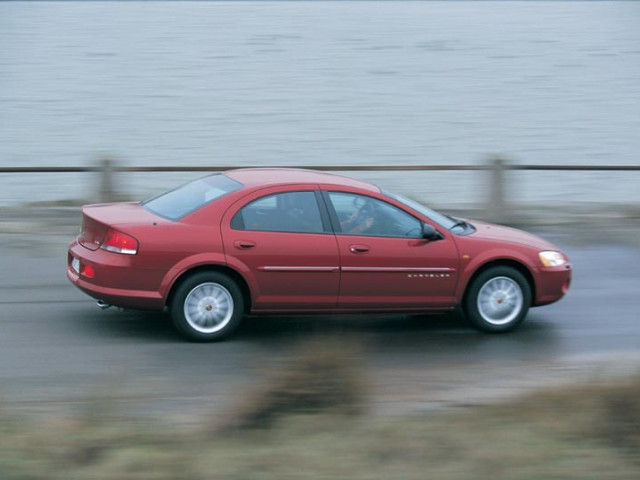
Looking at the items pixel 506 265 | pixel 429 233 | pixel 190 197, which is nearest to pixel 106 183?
pixel 190 197

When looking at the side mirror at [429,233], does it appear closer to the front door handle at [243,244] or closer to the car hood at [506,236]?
the car hood at [506,236]

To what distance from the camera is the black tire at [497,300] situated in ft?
30.1

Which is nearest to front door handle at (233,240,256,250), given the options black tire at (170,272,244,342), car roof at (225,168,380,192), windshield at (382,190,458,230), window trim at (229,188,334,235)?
window trim at (229,188,334,235)

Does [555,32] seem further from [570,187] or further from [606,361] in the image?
[606,361]

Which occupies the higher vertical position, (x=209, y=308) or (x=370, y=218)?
(x=370, y=218)

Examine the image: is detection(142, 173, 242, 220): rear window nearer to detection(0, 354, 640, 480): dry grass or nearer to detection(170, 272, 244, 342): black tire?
detection(170, 272, 244, 342): black tire

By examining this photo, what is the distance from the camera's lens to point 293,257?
8.62 meters

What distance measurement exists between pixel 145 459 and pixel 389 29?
39.6 metres

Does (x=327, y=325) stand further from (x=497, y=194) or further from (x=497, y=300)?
(x=497, y=194)

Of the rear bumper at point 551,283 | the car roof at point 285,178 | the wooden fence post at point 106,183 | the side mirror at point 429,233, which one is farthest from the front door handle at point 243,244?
the wooden fence post at point 106,183

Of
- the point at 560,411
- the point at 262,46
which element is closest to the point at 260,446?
the point at 560,411

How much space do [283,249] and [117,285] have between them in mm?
1427

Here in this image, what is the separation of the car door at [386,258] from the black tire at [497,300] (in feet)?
0.83

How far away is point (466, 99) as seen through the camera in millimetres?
37906
